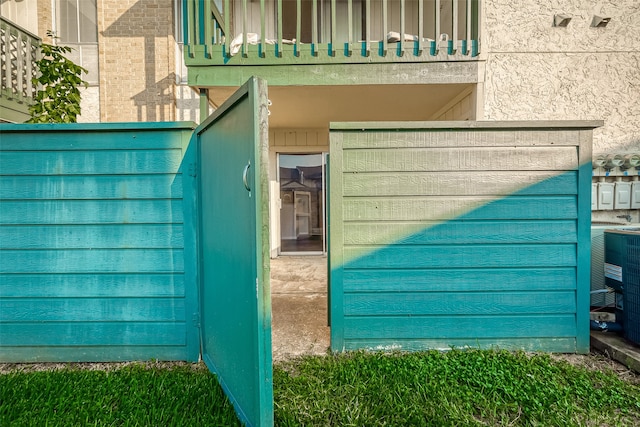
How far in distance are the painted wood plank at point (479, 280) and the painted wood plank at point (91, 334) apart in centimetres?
141

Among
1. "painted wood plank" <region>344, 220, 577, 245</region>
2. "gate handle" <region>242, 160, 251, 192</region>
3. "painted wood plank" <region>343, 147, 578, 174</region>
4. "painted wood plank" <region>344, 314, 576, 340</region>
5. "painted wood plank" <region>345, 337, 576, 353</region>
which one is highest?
"painted wood plank" <region>343, 147, 578, 174</region>

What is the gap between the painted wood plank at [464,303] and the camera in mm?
2547

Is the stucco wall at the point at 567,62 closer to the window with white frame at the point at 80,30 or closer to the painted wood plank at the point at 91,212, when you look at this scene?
the painted wood plank at the point at 91,212

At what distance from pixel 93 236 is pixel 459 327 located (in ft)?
9.50

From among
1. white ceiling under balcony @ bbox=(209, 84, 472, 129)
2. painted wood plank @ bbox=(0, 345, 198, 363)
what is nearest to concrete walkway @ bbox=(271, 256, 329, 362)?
painted wood plank @ bbox=(0, 345, 198, 363)

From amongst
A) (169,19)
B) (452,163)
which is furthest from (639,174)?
(169,19)

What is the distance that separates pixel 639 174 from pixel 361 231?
4.38 metres

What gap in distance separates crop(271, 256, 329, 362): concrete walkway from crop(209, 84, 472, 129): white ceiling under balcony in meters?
2.71

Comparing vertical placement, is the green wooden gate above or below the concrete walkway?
above

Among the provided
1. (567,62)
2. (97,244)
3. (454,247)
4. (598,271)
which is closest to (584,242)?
(598,271)

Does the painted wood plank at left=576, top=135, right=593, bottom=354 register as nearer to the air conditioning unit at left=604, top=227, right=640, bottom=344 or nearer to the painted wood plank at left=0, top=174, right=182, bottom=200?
the air conditioning unit at left=604, top=227, right=640, bottom=344

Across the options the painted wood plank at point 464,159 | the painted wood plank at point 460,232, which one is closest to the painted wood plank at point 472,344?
the painted wood plank at point 460,232

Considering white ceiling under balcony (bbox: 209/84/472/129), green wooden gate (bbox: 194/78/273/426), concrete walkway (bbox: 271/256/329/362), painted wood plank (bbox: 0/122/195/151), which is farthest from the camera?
white ceiling under balcony (bbox: 209/84/472/129)

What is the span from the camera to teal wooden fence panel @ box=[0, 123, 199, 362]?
2.42 m
